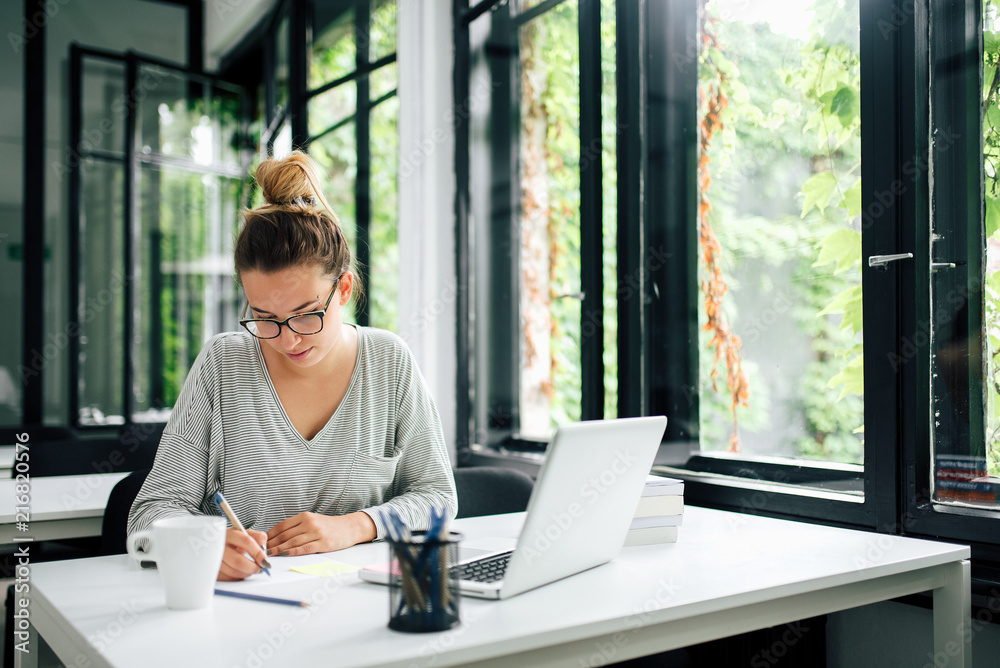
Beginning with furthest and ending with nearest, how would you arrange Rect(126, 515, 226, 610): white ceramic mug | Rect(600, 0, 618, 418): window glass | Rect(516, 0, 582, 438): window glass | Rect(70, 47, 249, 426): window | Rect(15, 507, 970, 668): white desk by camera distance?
1. Rect(70, 47, 249, 426): window
2. Rect(516, 0, 582, 438): window glass
3. Rect(600, 0, 618, 418): window glass
4. Rect(126, 515, 226, 610): white ceramic mug
5. Rect(15, 507, 970, 668): white desk

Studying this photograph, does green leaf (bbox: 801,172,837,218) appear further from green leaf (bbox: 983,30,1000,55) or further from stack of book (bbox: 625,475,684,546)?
stack of book (bbox: 625,475,684,546)

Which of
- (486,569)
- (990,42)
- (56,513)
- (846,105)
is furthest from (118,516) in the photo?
Answer: (990,42)

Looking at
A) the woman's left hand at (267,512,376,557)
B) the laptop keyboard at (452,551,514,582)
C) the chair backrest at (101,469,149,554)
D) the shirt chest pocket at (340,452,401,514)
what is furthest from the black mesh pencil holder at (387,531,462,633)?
the chair backrest at (101,469,149,554)

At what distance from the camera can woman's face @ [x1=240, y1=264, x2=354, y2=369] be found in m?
1.59

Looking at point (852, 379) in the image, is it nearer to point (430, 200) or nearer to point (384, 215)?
point (430, 200)

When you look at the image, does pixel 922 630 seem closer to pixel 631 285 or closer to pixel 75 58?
pixel 631 285

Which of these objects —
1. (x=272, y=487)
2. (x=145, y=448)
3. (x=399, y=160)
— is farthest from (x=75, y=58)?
(x=272, y=487)

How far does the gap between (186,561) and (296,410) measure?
0.64m

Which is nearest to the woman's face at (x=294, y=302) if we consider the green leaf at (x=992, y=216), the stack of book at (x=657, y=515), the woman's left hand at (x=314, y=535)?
the woman's left hand at (x=314, y=535)

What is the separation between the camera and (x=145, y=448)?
9.45 ft

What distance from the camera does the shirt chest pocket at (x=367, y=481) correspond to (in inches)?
65.7

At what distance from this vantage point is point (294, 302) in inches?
62.8

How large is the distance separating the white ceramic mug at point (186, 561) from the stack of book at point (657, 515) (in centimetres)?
72

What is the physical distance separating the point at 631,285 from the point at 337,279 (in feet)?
3.49
